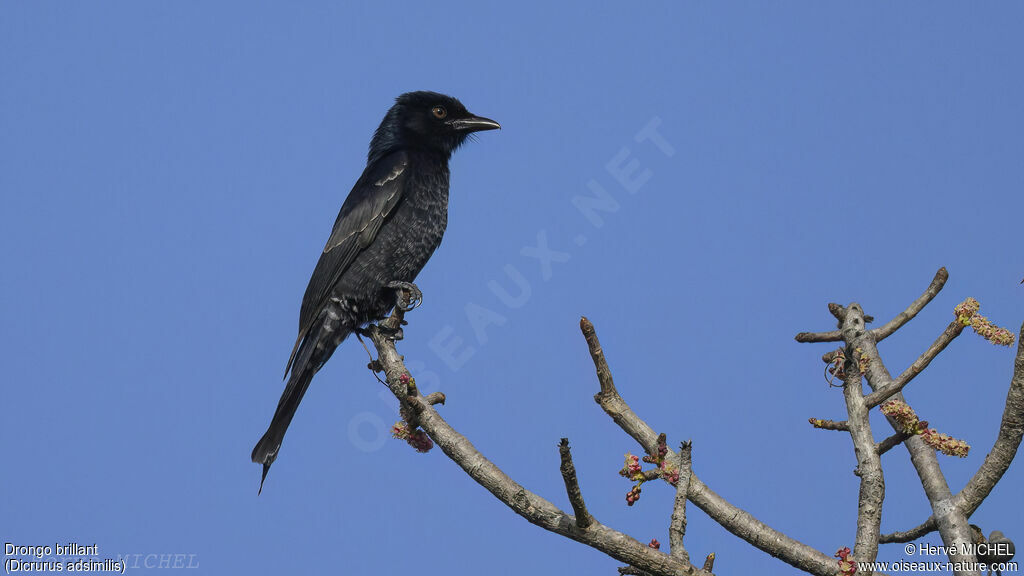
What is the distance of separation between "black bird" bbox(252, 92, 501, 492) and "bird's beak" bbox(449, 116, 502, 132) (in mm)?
499

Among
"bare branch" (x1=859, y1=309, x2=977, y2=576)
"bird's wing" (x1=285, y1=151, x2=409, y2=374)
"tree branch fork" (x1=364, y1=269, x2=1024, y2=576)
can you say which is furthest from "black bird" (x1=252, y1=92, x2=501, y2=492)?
"bare branch" (x1=859, y1=309, x2=977, y2=576)

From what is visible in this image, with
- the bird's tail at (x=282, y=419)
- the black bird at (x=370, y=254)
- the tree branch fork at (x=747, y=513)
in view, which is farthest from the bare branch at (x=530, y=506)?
the black bird at (x=370, y=254)

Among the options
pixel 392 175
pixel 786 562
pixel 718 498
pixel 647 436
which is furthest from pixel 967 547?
pixel 392 175

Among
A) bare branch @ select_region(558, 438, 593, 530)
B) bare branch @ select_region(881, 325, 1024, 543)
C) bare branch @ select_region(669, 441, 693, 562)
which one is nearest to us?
bare branch @ select_region(558, 438, 593, 530)

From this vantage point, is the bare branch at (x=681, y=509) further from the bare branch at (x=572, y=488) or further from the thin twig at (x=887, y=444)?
the thin twig at (x=887, y=444)

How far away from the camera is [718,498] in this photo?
15.8 feet

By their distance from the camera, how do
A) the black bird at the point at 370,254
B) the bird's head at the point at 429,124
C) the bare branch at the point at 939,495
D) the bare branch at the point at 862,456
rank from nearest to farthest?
the bare branch at the point at 862,456 → the bare branch at the point at 939,495 → the black bird at the point at 370,254 → the bird's head at the point at 429,124

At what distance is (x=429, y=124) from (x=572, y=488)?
17.2ft

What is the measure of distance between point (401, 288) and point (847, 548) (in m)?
3.93

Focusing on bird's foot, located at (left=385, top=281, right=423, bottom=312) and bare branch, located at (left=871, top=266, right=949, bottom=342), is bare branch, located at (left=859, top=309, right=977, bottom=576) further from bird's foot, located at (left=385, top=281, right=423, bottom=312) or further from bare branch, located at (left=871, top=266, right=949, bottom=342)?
bird's foot, located at (left=385, top=281, right=423, bottom=312)

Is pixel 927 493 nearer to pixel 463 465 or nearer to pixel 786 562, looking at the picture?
pixel 786 562

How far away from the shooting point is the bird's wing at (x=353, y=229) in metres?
7.28

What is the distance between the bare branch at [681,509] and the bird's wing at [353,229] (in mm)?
3783

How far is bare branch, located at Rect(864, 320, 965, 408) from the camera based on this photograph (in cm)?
450
